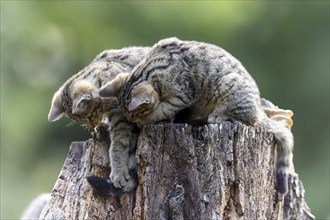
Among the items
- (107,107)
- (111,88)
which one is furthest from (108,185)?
(107,107)

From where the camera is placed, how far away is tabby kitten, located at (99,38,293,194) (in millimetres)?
6922

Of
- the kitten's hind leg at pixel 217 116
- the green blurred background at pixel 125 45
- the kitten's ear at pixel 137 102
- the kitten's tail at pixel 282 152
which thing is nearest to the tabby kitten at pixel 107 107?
the kitten's ear at pixel 137 102

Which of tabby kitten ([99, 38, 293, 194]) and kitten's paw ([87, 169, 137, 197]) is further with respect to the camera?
tabby kitten ([99, 38, 293, 194])

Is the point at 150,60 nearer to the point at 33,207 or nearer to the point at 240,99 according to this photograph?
the point at 240,99

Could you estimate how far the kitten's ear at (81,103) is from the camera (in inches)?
289

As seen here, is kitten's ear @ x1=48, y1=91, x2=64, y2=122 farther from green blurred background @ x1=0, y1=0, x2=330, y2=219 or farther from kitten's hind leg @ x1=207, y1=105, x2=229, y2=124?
green blurred background @ x1=0, y1=0, x2=330, y2=219

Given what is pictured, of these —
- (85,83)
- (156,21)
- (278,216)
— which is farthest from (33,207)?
(156,21)

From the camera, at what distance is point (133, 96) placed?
6926 millimetres

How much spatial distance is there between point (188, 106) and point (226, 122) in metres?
0.65

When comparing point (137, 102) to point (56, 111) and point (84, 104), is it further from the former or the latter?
point (56, 111)

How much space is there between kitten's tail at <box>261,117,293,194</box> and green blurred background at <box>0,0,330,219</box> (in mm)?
6627

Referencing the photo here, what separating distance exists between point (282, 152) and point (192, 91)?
881 mm

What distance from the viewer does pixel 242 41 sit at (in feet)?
48.8

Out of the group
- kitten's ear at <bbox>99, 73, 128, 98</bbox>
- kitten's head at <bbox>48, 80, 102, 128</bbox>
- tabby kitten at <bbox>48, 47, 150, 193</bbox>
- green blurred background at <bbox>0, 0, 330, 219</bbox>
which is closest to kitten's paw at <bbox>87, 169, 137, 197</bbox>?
tabby kitten at <bbox>48, 47, 150, 193</bbox>
